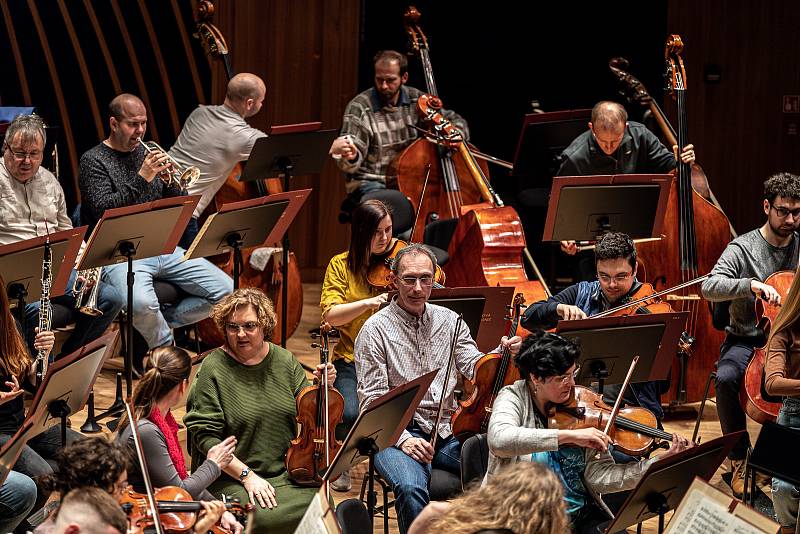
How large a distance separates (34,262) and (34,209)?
3.08ft

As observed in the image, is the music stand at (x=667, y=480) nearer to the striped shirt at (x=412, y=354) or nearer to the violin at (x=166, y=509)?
the striped shirt at (x=412, y=354)

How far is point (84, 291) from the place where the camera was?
533 cm

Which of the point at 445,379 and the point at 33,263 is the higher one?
the point at 33,263

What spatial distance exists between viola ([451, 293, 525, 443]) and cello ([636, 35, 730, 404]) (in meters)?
1.61

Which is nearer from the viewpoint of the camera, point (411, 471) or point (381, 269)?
point (411, 471)

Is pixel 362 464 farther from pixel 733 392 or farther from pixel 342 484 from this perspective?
pixel 733 392

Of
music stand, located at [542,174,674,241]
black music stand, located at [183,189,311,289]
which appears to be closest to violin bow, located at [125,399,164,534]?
black music stand, located at [183,189,311,289]

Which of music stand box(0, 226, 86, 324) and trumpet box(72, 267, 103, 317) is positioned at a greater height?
music stand box(0, 226, 86, 324)

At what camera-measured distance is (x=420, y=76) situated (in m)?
7.84

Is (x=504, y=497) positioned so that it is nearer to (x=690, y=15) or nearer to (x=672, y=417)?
(x=672, y=417)

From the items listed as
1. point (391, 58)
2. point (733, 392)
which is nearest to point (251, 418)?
point (733, 392)

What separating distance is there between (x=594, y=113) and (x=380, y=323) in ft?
7.62

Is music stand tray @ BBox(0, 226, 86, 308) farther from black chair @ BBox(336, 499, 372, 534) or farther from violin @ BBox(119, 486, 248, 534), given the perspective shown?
black chair @ BBox(336, 499, 372, 534)

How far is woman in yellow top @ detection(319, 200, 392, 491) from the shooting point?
4688mm
